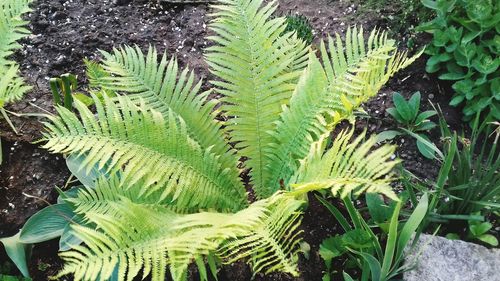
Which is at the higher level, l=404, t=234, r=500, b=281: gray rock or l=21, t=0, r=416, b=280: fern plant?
l=21, t=0, r=416, b=280: fern plant

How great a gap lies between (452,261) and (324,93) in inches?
30.3

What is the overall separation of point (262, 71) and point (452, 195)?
33.6 inches

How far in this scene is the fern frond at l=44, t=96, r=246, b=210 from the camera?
5.74 ft

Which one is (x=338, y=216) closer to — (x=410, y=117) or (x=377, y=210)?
(x=377, y=210)

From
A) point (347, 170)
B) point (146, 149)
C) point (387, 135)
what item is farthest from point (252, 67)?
point (387, 135)

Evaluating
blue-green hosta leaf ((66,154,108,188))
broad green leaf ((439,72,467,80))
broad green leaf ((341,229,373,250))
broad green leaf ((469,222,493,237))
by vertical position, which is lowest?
broad green leaf ((469,222,493,237))

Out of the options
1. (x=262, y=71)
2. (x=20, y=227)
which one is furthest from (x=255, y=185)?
(x=20, y=227)

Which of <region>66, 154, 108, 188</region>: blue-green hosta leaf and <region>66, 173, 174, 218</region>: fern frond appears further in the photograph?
<region>66, 154, 108, 188</region>: blue-green hosta leaf

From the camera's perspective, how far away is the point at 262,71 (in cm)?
204

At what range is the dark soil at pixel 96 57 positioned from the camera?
2.16 metres

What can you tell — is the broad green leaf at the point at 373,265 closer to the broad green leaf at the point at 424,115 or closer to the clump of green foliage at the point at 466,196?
the clump of green foliage at the point at 466,196

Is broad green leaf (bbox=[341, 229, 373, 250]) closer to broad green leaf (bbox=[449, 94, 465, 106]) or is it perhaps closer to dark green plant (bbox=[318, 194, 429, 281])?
dark green plant (bbox=[318, 194, 429, 281])

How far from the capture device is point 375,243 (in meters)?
1.89

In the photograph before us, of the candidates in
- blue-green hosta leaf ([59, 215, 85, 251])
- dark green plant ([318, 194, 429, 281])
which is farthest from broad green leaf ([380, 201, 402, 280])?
blue-green hosta leaf ([59, 215, 85, 251])
